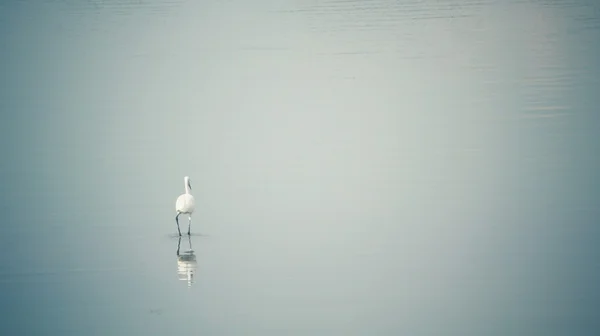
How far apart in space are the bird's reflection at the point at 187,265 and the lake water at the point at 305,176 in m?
0.03

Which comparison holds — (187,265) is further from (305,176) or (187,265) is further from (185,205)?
(305,176)

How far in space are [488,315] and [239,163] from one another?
6.23 m

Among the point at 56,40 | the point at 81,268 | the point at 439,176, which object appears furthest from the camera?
the point at 56,40

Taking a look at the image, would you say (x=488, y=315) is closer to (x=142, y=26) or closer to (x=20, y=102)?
(x=20, y=102)

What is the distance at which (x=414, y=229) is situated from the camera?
10.5m

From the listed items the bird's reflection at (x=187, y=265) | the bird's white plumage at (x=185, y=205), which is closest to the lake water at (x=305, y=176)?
the bird's reflection at (x=187, y=265)

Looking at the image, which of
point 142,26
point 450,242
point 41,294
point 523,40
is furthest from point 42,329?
point 142,26

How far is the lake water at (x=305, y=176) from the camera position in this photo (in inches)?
332

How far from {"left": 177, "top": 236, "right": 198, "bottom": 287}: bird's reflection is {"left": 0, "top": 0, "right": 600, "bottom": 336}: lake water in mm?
31

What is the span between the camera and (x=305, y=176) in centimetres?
1296

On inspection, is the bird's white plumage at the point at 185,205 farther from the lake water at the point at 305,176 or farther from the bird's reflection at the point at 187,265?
the bird's reflection at the point at 187,265

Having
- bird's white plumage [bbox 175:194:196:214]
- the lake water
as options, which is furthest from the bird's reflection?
bird's white plumage [bbox 175:194:196:214]

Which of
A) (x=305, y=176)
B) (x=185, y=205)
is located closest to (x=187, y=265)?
(x=185, y=205)

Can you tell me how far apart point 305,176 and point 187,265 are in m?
3.67
